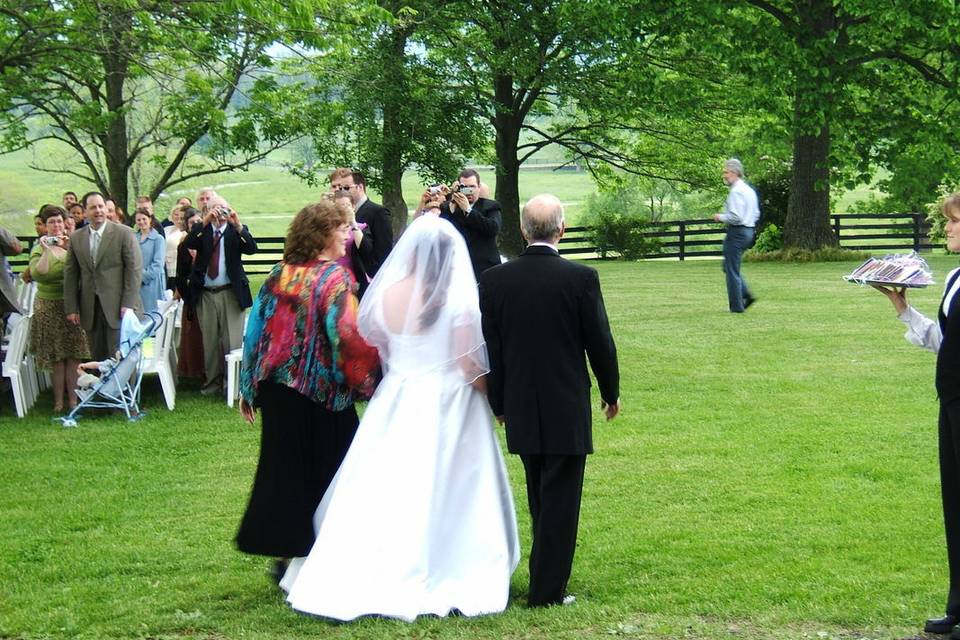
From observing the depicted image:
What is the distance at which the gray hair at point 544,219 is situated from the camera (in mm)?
6172

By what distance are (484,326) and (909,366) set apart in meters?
8.21

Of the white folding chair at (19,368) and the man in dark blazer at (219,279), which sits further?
the white folding chair at (19,368)

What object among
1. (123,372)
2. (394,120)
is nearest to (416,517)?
(123,372)

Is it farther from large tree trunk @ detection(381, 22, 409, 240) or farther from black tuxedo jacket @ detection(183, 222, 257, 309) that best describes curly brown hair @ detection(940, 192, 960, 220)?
large tree trunk @ detection(381, 22, 409, 240)

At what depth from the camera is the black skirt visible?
6.47 m

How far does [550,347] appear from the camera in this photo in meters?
6.13

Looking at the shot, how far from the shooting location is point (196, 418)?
1221cm

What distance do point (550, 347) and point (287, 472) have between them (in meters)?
1.53

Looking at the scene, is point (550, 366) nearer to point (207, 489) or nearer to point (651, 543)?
point (651, 543)

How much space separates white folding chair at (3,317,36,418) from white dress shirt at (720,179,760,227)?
901cm

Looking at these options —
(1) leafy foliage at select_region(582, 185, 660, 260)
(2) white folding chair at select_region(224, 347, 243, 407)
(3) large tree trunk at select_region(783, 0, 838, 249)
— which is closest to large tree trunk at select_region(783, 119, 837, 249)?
(3) large tree trunk at select_region(783, 0, 838, 249)

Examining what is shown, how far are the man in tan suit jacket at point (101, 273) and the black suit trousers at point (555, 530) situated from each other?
7.34m

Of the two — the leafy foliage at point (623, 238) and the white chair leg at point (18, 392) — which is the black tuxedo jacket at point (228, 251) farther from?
the leafy foliage at point (623, 238)

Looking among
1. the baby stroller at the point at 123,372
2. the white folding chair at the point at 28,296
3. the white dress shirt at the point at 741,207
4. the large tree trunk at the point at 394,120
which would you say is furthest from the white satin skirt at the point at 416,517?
the large tree trunk at the point at 394,120
